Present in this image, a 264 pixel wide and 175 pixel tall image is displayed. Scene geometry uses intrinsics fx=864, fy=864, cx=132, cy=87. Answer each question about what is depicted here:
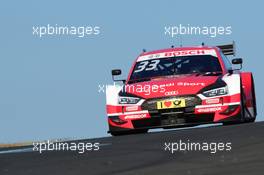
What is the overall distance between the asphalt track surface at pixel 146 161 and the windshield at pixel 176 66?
5360 millimetres

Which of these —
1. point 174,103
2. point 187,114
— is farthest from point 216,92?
point 174,103

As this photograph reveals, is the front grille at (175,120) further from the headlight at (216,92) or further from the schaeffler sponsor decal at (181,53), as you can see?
the schaeffler sponsor decal at (181,53)

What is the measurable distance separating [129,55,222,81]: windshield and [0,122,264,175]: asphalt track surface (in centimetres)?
536

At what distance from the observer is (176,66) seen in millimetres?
16266

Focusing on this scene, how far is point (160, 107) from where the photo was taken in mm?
14781

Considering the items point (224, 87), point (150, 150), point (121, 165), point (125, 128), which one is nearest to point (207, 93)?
point (224, 87)

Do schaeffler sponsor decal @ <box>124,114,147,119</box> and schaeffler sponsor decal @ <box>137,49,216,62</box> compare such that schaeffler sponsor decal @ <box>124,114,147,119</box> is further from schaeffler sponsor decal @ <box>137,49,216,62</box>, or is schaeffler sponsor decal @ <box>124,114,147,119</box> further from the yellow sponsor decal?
schaeffler sponsor decal @ <box>137,49,216,62</box>

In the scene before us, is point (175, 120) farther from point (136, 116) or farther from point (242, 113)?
point (242, 113)

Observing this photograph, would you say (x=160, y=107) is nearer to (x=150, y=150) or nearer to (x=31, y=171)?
(x=150, y=150)

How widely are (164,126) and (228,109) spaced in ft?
3.73

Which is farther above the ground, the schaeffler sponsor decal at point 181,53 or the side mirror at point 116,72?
the schaeffler sponsor decal at point 181,53

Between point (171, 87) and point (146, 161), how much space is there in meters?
6.58

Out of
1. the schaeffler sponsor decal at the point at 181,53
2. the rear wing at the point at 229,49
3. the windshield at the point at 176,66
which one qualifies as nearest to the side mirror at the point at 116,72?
the windshield at the point at 176,66

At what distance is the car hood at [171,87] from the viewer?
48.3 feet
